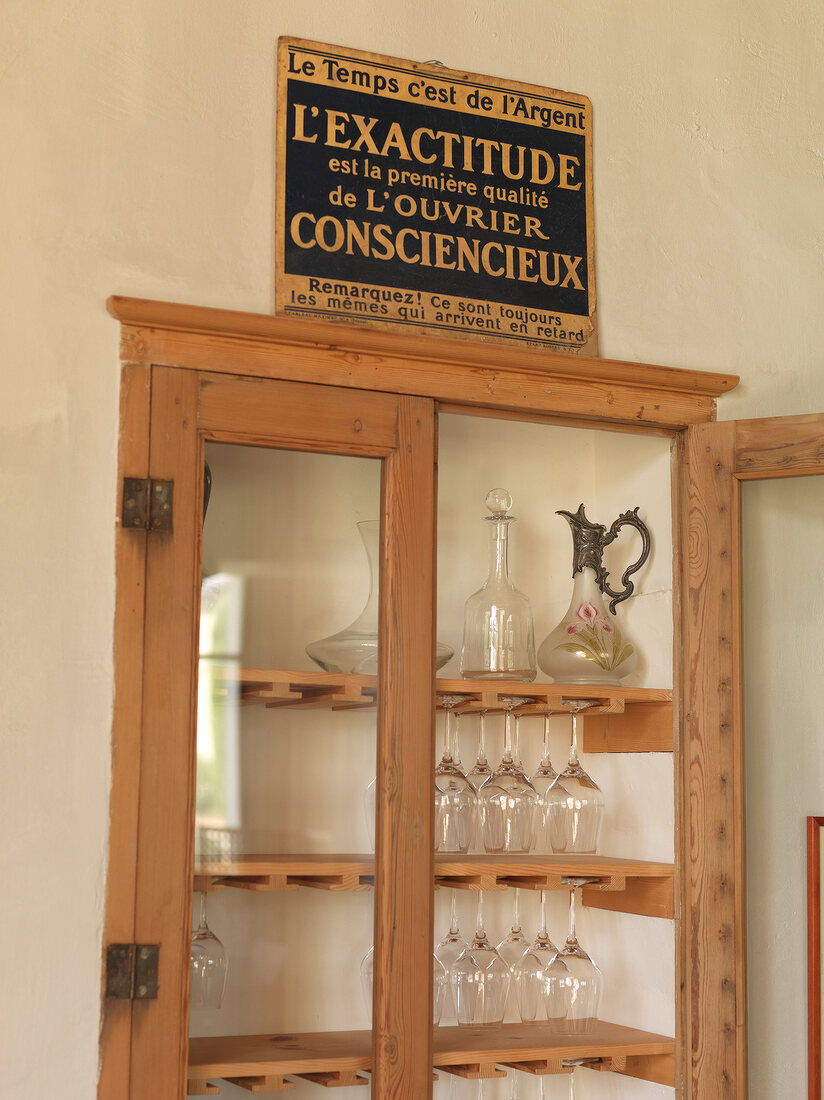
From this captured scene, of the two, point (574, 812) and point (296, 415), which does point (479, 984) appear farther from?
point (296, 415)

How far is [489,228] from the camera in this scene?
2.38m

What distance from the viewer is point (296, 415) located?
216 centimetres

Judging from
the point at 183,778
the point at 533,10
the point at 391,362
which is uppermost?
the point at 533,10

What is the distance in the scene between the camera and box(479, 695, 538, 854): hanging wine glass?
2.48m

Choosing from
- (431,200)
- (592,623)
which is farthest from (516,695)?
(431,200)

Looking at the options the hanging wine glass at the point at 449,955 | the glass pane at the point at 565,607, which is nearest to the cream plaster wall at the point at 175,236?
the glass pane at the point at 565,607

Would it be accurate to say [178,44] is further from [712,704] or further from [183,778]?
[712,704]

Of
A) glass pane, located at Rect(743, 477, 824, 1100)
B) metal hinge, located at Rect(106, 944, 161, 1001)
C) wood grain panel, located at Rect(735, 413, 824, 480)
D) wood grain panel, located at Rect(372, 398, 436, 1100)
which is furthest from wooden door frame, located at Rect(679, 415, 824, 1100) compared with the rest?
metal hinge, located at Rect(106, 944, 161, 1001)

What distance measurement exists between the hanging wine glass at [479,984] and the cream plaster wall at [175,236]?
51 centimetres

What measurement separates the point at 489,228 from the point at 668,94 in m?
0.53

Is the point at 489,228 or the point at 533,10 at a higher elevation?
the point at 533,10

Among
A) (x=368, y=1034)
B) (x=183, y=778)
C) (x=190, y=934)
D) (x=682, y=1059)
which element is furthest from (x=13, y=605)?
A: (x=682, y=1059)

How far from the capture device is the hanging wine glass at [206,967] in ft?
6.64

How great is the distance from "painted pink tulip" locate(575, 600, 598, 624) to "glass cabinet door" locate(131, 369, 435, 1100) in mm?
560
